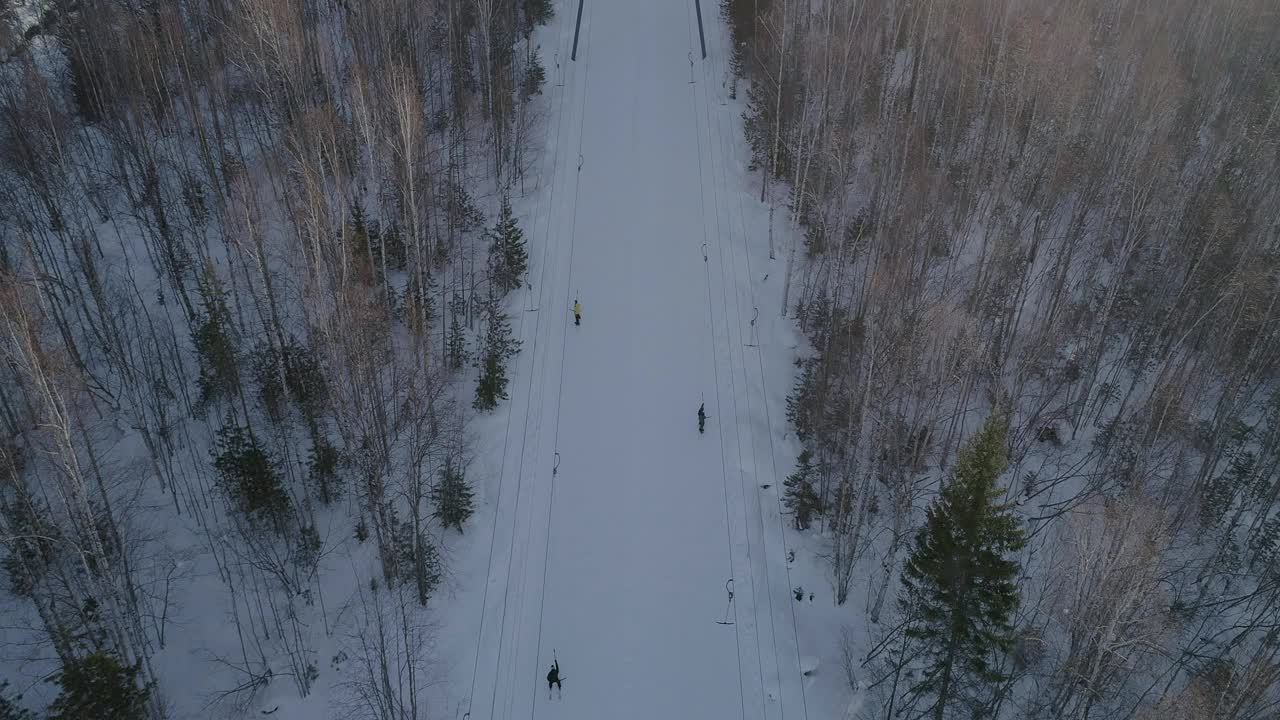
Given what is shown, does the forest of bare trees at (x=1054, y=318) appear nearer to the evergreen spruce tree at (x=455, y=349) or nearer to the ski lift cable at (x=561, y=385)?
the ski lift cable at (x=561, y=385)

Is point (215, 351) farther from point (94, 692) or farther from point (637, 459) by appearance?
point (637, 459)

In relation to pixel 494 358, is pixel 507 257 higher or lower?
higher

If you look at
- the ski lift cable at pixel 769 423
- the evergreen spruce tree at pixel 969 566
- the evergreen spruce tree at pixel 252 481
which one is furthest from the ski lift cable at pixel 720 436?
the evergreen spruce tree at pixel 252 481

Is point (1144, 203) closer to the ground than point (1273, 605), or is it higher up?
higher up

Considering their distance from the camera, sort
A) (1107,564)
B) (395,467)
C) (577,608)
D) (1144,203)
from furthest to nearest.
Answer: (1144,203)
(395,467)
(577,608)
(1107,564)

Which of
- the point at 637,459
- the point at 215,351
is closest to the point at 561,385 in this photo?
the point at 637,459

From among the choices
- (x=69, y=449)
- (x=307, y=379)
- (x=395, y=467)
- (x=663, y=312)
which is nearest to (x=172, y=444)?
(x=307, y=379)

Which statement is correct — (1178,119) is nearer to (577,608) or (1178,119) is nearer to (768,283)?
(768,283)

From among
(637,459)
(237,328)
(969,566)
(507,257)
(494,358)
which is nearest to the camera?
(969,566)

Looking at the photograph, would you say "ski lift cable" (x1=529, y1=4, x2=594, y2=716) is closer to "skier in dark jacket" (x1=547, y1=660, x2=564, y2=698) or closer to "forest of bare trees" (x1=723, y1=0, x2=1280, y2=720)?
"skier in dark jacket" (x1=547, y1=660, x2=564, y2=698)
